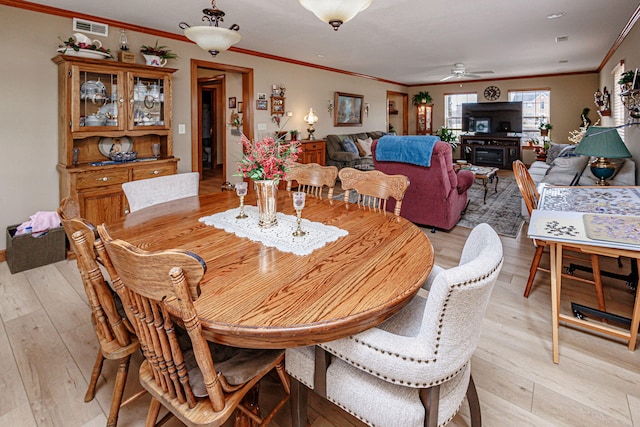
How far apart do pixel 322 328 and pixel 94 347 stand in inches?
71.2

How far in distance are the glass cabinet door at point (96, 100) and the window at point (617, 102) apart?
6.38 metres

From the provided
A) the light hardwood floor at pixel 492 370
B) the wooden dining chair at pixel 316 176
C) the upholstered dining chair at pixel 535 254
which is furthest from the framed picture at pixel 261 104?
the upholstered dining chair at pixel 535 254

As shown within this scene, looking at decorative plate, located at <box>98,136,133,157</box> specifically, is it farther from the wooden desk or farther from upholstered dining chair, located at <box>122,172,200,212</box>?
Result: the wooden desk

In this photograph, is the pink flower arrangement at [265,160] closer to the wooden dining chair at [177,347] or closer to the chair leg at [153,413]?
the wooden dining chair at [177,347]

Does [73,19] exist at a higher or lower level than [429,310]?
higher

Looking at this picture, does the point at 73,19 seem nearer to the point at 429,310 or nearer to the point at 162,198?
the point at 162,198

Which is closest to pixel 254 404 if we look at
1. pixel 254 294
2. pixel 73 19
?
pixel 254 294

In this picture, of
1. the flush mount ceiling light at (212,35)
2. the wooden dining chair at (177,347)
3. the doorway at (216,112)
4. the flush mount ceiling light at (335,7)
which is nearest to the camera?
the wooden dining chair at (177,347)

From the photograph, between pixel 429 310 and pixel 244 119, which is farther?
pixel 244 119

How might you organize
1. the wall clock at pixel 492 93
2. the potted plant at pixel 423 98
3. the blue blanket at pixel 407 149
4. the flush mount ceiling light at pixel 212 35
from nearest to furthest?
the flush mount ceiling light at pixel 212 35
the blue blanket at pixel 407 149
the wall clock at pixel 492 93
the potted plant at pixel 423 98

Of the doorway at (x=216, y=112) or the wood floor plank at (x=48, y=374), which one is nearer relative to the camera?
the wood floor plank at (x=48, y=374)

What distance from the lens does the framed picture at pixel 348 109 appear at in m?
7.67

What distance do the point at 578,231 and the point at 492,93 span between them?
9.23 m

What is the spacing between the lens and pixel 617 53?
5211 millimetres
